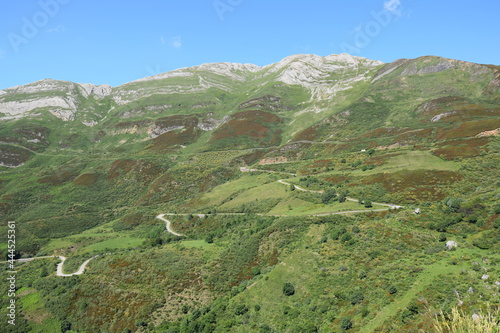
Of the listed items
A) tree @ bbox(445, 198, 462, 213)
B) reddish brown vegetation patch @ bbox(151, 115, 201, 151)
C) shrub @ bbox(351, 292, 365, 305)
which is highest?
reddish brown vegetation patch @ bbox(151, 115, 201, 151)

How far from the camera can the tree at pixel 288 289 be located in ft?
132

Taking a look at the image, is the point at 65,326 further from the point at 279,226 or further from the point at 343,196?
the point at 343,196

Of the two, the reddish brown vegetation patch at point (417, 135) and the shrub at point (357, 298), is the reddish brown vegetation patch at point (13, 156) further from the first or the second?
the reddish brown vegetation patch at point (417, 135)

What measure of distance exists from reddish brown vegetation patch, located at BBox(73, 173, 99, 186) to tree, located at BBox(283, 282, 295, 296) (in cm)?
10941

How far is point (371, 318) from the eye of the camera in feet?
99.6

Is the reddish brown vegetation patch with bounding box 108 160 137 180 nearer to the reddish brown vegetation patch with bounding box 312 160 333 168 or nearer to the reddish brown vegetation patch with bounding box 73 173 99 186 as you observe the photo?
the reddish brown vegetation patch with bounding box 73 173 99 186

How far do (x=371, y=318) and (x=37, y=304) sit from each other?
2140 inches

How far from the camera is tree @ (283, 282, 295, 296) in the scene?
40156 millimetres

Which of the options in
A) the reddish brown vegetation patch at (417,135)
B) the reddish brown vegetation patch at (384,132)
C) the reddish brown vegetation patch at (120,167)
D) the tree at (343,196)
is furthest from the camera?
the reddish brown vegetation patch at (120,167)

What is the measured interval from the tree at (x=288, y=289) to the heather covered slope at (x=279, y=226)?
289mm

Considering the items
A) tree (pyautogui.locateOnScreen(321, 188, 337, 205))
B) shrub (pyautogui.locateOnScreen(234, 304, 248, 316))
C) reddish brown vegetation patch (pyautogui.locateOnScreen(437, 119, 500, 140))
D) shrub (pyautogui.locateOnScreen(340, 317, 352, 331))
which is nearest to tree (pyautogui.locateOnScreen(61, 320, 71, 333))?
shrub (pyautogui.locateOnScreen(234, 304, 248, 316))

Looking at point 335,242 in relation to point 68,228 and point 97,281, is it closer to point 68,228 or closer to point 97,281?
point 97,281

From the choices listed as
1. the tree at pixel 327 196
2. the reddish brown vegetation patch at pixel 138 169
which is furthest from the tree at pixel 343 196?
the reddish brown vegetation patch at pixel 138 169

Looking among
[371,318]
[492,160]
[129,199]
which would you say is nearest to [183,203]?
[129,199]
